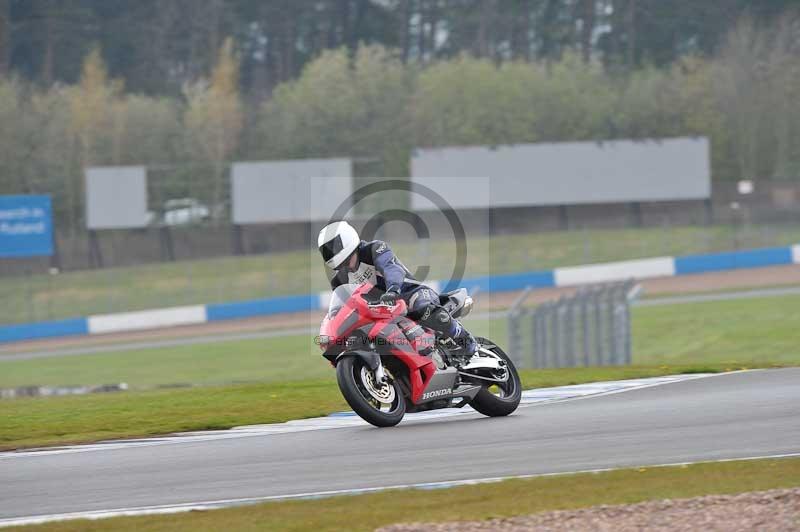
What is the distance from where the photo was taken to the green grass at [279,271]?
148 feet

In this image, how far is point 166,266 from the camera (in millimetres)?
50625

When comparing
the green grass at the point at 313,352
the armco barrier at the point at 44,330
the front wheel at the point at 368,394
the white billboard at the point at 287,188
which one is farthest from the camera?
the white billboard at the point at 287,188

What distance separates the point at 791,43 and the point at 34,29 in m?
39.9

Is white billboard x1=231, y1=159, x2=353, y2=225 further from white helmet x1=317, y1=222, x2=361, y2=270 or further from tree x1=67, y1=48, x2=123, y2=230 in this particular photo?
white helmet x1=317, y1=222, x2=361, y2=270

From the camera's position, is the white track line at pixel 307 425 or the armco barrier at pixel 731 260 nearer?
the white track line at pixel 307 425

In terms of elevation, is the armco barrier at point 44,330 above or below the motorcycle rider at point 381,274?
below

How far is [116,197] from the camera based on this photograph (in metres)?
57.2

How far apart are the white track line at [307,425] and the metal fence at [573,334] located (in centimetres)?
714

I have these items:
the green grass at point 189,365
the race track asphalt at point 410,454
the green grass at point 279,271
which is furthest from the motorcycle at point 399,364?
the green grass at point 279,271

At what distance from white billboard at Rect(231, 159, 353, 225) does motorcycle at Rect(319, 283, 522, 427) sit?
45358mm

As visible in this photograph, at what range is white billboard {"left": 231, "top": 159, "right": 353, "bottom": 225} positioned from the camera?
56.3 metres

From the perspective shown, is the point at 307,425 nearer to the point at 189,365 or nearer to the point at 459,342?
the point at 459,342

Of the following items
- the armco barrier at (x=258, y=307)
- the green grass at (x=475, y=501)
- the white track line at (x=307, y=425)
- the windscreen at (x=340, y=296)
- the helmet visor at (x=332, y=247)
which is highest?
the helmet visor at (x=332, y=247)

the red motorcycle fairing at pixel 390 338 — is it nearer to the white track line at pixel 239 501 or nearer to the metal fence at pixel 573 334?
the white track line at pixel 239 501
